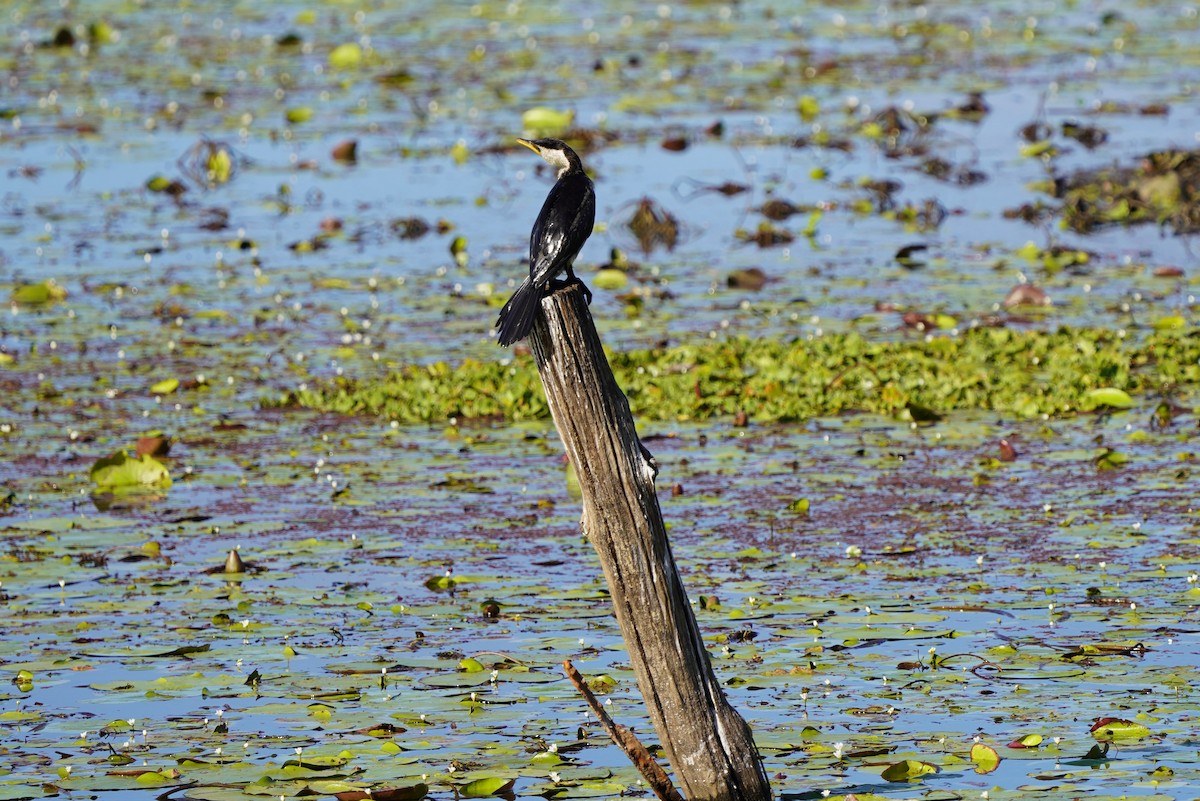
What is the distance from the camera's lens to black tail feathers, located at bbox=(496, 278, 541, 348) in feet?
17.1

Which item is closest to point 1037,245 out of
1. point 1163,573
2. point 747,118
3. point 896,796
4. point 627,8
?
point 747,118

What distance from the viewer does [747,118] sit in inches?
752

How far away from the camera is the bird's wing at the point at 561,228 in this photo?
564cm

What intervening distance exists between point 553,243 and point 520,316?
53 cm

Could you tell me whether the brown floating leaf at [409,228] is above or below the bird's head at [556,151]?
below

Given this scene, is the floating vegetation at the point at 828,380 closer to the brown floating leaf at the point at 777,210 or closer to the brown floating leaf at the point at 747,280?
the brown floating leaf at the point at 747,280

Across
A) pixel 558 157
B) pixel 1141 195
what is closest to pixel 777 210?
pixel 1141 195

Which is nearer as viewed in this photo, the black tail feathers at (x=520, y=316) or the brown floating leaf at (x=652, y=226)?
the black tail feathers at (x=520, y=316)

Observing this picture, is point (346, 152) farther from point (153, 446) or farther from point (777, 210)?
point (153, 446)

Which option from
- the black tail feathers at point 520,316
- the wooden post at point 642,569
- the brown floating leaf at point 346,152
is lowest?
the brown floating leaf at point 346,152

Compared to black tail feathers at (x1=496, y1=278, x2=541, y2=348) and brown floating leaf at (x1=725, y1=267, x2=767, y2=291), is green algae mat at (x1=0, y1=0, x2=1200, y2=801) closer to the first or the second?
brown floating leaf at (x1=725, y1=267, x2=767, y2=291)

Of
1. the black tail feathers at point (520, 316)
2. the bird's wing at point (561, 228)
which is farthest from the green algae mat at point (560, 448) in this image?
the bird's wing at point (561, 228)

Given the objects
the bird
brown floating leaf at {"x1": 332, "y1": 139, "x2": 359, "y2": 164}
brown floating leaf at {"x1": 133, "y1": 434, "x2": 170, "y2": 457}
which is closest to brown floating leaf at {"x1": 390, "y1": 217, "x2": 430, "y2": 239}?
brown floating leaf at {"x1": 332, "y1": 139, "x2": 359, "y2": 164}

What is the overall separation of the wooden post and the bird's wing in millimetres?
349
